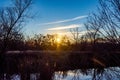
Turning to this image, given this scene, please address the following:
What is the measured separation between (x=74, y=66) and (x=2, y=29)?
6249 mm

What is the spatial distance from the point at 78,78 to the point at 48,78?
4.74 m

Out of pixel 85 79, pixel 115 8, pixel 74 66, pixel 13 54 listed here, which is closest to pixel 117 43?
pixel 115 8

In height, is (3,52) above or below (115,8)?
below

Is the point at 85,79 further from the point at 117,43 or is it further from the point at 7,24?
the point at 7,24

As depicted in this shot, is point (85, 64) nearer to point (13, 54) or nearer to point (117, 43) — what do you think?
point (13, 54)

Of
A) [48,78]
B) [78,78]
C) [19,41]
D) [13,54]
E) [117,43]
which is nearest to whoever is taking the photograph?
[117,43]

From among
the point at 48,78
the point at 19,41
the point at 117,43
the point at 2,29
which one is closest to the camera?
the point at 117,43

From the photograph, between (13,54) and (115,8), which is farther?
(13,54)

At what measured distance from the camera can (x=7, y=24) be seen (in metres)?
21.6

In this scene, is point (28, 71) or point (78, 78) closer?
point (28, 71)

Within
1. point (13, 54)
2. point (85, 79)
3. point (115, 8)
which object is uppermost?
point (115, 8)

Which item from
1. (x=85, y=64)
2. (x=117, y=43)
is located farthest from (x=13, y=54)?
(x=117, y=43)

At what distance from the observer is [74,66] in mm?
22469

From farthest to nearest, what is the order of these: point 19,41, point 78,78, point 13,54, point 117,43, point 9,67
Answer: point 19,41 → point 13,54 → point 78,78 → point 9,67 → point 117,43
